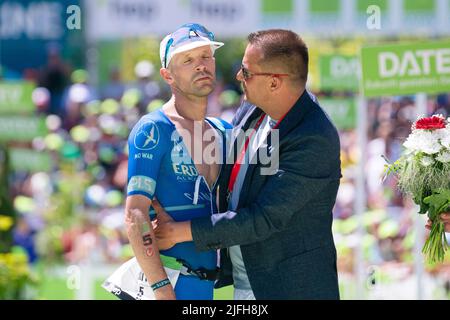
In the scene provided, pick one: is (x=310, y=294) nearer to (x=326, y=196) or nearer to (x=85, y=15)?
(x=326, y=196)

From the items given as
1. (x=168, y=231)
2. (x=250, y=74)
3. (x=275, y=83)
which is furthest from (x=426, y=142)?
(x=168, y=231)

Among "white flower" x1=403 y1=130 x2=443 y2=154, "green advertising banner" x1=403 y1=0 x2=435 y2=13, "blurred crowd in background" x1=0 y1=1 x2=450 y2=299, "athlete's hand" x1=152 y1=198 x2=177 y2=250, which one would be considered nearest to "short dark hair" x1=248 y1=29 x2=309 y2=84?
"white flower" x1=403 y1=130 x2=443 y2=154

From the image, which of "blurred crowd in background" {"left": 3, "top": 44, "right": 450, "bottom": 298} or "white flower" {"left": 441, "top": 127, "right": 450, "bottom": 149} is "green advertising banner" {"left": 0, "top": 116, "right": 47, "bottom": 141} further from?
"white flower" {"left": 441, "top": 127, "right": 450, "bottom": 149}

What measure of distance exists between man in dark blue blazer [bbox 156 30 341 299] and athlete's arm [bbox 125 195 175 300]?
0.29 feet

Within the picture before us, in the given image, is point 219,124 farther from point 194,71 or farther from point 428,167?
point 428,167

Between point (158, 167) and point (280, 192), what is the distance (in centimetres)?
56

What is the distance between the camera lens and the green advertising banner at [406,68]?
746cm

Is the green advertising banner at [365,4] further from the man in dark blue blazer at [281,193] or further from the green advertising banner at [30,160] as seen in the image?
the man in dark blue blazer at [281,193]

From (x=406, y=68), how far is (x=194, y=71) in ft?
10.5

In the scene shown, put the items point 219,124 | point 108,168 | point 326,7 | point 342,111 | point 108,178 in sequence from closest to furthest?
point 219,124 → point 326,7 → point 342,111 → point 108,178 → point 108,168

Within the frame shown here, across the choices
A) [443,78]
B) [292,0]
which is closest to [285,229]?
[443,78]

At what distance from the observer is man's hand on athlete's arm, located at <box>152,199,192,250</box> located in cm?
466

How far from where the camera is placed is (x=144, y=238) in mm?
4633
